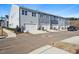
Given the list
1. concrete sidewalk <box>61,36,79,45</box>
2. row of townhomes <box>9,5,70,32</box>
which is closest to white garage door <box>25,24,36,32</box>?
row of townhomes <box>9,5,70,32</box>

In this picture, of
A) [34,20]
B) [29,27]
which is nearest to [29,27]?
[29,27]

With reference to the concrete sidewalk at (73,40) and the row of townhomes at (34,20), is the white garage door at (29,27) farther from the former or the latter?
the concrete sidewalk at (73,40)

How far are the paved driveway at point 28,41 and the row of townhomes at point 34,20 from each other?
112 millimetres

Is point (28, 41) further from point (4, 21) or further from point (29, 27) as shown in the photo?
point (4, 21)

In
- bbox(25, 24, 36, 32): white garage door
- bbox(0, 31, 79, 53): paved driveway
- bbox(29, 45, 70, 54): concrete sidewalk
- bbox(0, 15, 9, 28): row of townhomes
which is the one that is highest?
bbox(0, 15, 9, 28): row of townhomes

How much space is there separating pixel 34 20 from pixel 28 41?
342 mm

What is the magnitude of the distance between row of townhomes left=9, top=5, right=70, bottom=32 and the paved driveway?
112mm

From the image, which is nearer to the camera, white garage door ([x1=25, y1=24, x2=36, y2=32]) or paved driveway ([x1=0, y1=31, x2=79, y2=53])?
paved driveway ([x1=0, y1=31, x2=79, y2=53])

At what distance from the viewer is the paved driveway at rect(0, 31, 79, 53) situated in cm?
309

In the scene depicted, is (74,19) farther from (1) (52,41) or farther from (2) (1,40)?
(2) (1,40)

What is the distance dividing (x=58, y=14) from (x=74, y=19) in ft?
0.88

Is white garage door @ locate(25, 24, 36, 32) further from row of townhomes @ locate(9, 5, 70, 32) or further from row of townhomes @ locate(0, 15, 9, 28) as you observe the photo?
row of townhomes @ locate(0, 15, 9, 28)

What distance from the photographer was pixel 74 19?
3.24 meters
